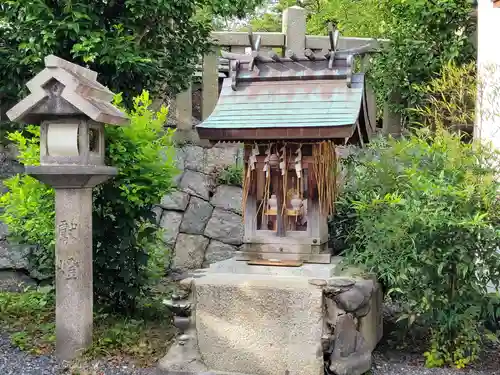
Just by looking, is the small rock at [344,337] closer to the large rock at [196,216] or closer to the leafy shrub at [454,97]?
the leafy shrub at [454,97]

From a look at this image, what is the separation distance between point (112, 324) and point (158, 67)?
3.20m

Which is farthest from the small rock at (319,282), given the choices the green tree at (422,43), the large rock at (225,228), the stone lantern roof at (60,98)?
the green tree at (422,43)

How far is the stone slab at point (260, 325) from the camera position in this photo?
4.56 metres

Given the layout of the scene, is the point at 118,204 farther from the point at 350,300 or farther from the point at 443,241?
the point at 443,241

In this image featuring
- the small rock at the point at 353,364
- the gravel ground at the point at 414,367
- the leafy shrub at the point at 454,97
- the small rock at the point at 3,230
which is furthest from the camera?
the small rock at the point at 3,230

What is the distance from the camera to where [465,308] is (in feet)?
16.4

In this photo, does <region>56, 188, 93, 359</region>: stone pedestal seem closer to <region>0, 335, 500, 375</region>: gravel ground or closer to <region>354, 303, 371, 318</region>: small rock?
<region>0, 335, 500, 375</region>: gravel ground

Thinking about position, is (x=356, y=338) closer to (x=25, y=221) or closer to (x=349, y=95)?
(x=349, y=95)

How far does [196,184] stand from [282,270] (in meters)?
4.64

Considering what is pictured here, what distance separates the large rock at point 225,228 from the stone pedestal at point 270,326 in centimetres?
422

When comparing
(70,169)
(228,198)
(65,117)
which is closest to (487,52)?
(228,198)

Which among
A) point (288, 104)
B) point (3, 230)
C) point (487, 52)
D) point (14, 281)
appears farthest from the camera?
point (3, 230)

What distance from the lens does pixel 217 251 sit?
900cm

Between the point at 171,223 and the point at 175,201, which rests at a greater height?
the point at 175,201
